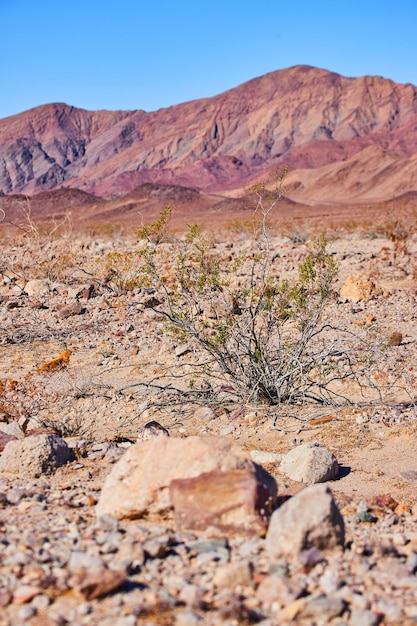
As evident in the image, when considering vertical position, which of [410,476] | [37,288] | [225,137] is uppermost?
[225,137]

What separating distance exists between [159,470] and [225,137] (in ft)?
309

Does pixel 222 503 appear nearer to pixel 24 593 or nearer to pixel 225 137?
pixel 24 593

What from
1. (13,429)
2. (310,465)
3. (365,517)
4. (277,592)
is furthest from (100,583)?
(13,429)

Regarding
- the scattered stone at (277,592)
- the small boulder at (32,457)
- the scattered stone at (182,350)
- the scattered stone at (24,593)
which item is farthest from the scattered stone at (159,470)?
the scattered stone at (182,350)

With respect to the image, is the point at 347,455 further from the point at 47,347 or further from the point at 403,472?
the point at 47,347

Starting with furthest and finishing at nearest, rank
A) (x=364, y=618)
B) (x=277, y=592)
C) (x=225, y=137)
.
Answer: (x=225, y=137) < (x=277, y=592) < (x=364, y=618)

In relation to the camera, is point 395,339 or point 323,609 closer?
point 323,609

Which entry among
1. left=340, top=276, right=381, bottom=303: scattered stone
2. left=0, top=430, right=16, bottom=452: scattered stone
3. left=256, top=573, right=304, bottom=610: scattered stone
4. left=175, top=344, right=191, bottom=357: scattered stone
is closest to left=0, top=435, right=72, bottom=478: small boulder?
left=0, top=430, right=16, bottom=452: scattered stone

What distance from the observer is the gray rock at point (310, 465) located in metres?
3.88

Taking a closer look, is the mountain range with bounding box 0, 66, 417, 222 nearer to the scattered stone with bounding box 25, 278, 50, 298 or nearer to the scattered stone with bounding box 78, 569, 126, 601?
the scattered stone with bounding box 25, 278, 50, 298

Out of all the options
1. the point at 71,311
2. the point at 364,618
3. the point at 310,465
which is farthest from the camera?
the point at 71,311

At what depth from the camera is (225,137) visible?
94.2 meters

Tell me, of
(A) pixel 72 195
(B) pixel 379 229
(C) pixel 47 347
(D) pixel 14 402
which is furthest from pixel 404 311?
(A) pixel 72 195

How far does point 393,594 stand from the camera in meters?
2.38
